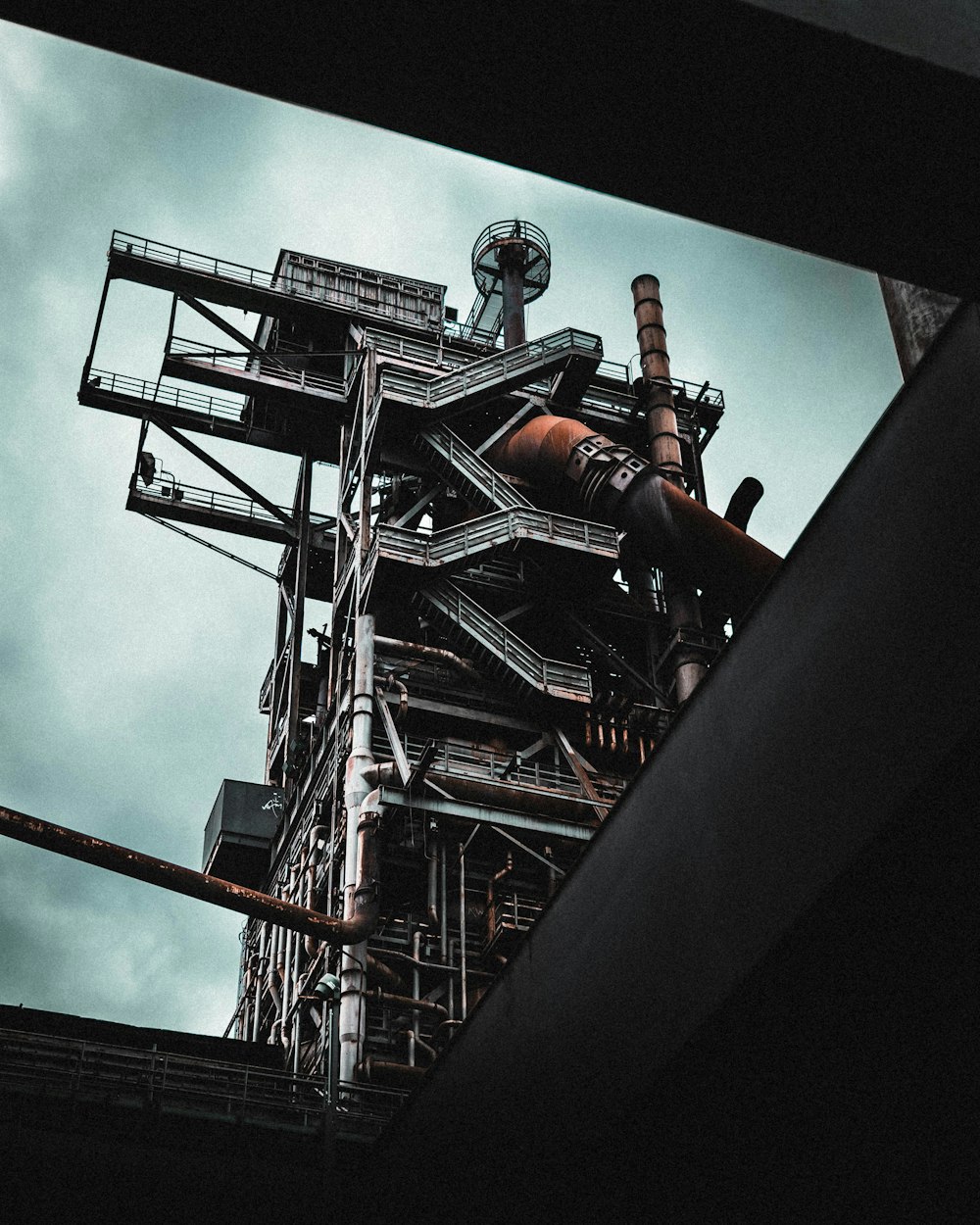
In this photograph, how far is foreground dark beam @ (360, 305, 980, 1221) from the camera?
6.45m

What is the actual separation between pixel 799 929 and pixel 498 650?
22.0 meters

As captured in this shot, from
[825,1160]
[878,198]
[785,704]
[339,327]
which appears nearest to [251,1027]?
[339,327]

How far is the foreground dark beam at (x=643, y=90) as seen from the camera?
403 cm

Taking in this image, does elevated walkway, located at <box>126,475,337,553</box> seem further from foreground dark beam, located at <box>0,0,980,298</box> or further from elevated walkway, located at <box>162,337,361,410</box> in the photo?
foreground dark beam, located at <box>0,0,980,298</box>

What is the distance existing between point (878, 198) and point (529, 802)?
900 inches

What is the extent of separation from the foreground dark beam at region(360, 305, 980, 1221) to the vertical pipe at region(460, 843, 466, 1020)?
536 inches

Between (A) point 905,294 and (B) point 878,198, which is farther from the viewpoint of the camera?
(A) point 905,294

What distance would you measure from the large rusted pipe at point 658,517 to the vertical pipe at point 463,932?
26.3ft

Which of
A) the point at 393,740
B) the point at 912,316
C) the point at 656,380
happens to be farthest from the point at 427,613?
the point at 912,316

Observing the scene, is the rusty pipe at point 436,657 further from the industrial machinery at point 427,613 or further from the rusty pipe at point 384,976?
the rusty pipe at point 384,976

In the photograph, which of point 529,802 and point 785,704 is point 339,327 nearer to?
point 529,802

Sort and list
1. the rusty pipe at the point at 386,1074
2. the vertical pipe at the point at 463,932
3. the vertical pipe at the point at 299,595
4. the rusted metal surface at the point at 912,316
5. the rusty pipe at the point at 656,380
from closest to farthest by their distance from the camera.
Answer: the rusted metal surface at the point at 912,316, the rusty pipe at the point at 386,1074, the vertical pipe at the point at 463,932, the vertical pipe at the point at 299,595, the rusty pipe at the point at 656,380

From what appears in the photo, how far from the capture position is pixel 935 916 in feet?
23.0

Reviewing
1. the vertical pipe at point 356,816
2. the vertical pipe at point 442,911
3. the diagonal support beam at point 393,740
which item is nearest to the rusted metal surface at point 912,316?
the vertical pipe at point 356,816
